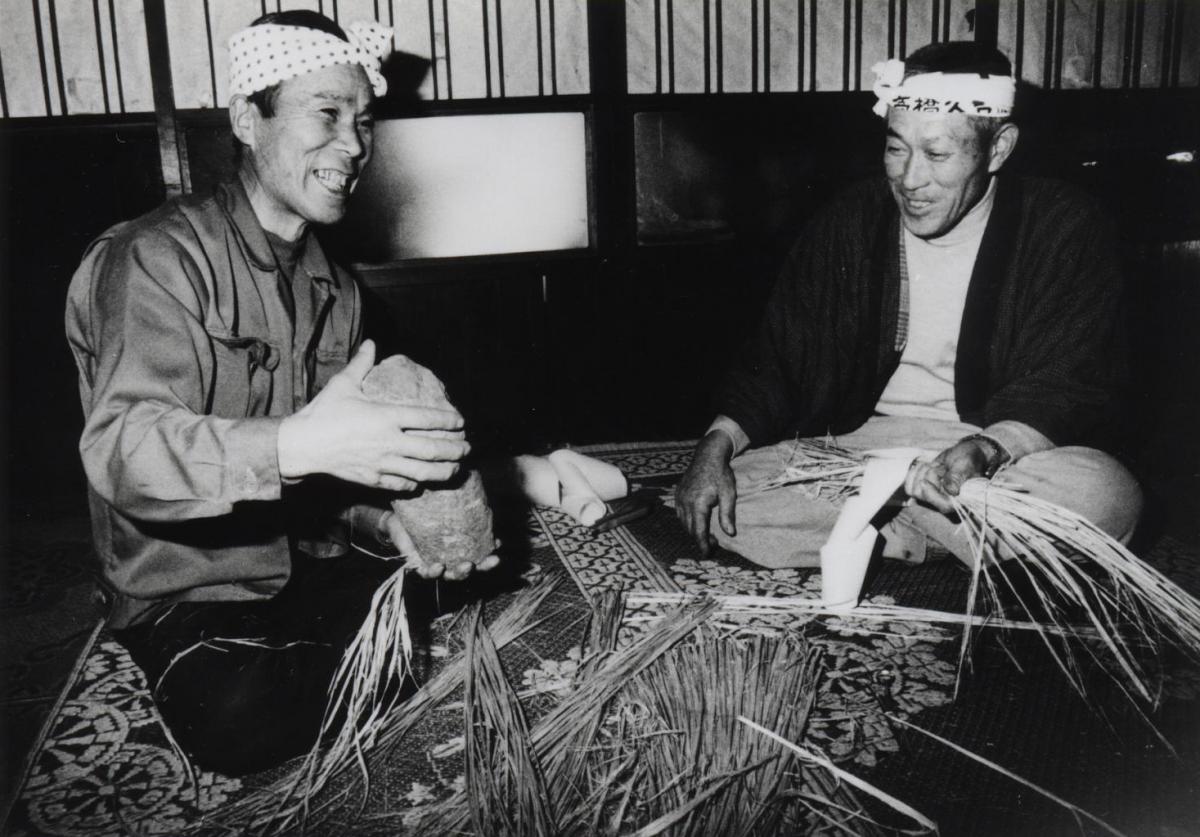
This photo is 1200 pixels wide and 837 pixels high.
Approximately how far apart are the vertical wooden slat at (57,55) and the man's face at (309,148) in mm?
2079

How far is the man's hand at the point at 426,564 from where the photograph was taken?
1.78 meters

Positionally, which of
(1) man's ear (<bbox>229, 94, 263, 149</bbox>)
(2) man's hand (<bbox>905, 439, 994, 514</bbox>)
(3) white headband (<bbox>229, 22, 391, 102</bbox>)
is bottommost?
(2) man's hand (<bbox>905, 439, 994, 514</bbox>)

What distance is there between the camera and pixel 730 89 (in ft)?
13.2

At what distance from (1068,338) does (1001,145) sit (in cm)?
61

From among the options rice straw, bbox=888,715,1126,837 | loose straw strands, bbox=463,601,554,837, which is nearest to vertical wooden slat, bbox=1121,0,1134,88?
rice straw, bbox=888,715,1126,837

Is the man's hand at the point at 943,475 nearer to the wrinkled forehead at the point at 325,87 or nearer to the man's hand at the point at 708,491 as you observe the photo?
the man's hand at the point at 708,491

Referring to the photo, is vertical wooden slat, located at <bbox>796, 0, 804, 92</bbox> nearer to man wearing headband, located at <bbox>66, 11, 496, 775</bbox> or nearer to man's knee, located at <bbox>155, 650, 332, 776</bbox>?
man wearing headband, located at <bbox>66, 11, 496, 775</bbox>

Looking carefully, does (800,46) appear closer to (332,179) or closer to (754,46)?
(754,46)

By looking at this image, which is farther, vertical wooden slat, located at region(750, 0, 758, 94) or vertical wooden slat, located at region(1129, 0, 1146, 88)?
vertical wooden slat, located at region(1129, 0, 1146, 88)

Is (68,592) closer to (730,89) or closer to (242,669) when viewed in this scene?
(242,669)

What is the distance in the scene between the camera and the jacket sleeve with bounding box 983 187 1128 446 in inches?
89.8

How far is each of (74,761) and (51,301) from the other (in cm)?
249

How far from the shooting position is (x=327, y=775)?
163 cm

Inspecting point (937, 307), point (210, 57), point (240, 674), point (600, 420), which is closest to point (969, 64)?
point (937, 307)
